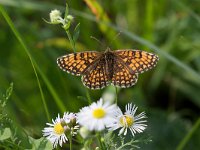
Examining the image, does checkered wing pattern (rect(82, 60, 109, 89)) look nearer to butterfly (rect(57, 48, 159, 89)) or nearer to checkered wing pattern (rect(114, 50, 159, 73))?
butterfly (rect(57, 48, 159, 89))

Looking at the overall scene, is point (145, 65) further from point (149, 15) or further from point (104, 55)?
point (149, 15)

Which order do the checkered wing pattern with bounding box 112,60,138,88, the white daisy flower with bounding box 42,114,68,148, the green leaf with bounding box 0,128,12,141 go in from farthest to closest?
the checkered wing pattern with bounding box 112,60,138,88, the white daisy flower with bounding box 42,114,68,148, the green leaf with bounding box 0,128,12,141

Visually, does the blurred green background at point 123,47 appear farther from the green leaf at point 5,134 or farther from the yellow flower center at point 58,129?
the green leaf at point 5,134

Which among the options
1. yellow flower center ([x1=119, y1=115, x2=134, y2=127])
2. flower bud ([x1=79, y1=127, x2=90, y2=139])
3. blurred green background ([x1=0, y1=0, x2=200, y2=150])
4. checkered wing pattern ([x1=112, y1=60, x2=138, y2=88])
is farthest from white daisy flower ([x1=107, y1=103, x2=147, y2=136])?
blurred green background ([x1=0, y1=0, x2=200, y2=150])

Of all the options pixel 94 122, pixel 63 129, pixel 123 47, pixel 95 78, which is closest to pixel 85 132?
pixel 94 122

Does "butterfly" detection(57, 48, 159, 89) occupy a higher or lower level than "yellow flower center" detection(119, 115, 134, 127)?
higher
